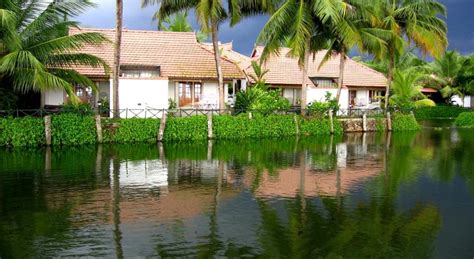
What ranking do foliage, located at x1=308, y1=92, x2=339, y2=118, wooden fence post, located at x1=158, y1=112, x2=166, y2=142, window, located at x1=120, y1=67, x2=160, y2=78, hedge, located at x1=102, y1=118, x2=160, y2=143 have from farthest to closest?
window, located at x1=120, y1=67, x2=160, y2=78, foliage, located at x1=308, y1=92, x2=339, y2=118, wooden fence post, located at x1=158, y1=112, x2=166, y2=142, hedge, located at x1=102, y1=118, x2=160, y2=143

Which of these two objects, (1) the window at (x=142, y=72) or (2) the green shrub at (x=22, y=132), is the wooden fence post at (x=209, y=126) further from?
(2) the green shrub at (x=22, y=132)

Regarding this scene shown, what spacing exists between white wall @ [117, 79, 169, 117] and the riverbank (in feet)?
13.6

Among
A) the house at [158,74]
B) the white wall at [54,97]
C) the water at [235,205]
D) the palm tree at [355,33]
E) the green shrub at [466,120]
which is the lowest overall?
the water at [235,205]

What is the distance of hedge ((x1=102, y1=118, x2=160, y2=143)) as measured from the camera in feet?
72.4

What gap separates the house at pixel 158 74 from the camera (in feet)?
89.4

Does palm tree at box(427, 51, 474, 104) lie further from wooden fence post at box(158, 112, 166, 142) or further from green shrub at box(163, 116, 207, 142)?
wooden fence post at box(158, 112, 166, 142)

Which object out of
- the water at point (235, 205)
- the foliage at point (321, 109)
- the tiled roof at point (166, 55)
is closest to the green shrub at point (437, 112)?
the foliage at point (321, 109)

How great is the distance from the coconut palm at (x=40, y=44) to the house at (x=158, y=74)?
20.7 ft

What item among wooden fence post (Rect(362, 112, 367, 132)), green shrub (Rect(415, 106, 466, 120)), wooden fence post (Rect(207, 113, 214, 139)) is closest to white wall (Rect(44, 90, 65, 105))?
wooden fence post (Rect(207, 113, 214, 139))

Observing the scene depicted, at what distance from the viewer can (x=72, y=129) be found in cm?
2117

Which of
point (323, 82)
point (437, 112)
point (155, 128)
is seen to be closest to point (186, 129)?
point (155, 128)

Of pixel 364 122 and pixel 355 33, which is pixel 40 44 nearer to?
pixel 355 33

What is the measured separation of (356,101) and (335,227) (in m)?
32.4

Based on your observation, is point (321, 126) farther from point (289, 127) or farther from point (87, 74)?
point (87, 74)
